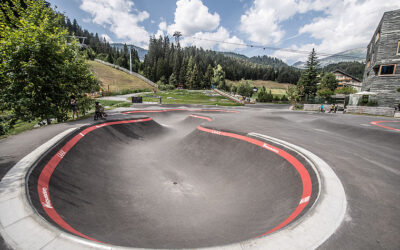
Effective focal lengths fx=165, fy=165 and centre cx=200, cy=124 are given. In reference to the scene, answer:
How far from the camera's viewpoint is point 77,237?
121 inches

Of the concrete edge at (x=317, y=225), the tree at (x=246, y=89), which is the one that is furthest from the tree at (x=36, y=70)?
the tree at (x=246, y=89)

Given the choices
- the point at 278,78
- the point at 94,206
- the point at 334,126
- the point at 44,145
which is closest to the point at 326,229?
the point at 94,206

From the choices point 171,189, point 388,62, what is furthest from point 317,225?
point 388,62

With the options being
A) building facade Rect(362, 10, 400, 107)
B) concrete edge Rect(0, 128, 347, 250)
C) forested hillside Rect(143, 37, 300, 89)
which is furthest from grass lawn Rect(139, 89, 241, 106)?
concrete edge Rect(0, 128, 347, 250)

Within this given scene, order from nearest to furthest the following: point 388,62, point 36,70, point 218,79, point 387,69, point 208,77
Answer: point 36,70
point 388,62
point 387,69
point 208,77
point 218,79

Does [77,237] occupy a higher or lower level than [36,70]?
lower

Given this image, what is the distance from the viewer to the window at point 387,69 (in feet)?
82.6

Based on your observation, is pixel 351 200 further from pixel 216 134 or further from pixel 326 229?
pixel 216 134

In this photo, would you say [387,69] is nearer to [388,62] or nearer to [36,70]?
[388,62]

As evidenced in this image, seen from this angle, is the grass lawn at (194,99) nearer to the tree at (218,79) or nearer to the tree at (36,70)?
the tree at (36,70)

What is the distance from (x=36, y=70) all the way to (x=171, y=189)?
11502mm

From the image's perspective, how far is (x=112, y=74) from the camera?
78.3 metres

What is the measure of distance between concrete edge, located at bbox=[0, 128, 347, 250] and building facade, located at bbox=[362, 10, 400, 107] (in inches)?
1309

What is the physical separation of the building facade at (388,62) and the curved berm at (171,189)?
Answer: 30759 millimetres
